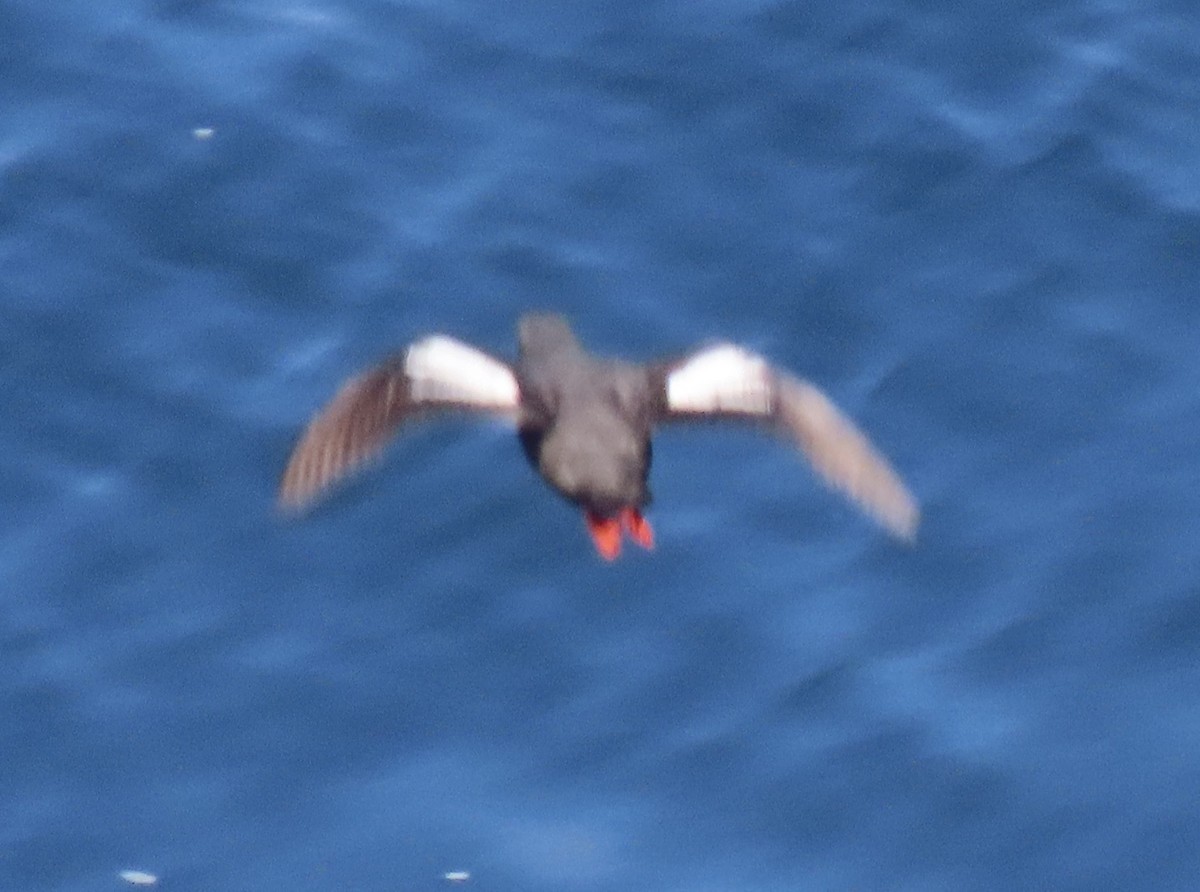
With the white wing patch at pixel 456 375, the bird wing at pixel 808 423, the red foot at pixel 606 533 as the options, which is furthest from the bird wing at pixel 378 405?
the bird wing at pixel 808 423

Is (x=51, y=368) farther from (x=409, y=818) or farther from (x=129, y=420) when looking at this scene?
(x=409, y=818)

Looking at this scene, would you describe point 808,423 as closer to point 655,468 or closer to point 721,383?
point 721,383

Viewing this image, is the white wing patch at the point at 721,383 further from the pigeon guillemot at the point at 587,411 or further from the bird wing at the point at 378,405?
the bird wing at the point at 378,405

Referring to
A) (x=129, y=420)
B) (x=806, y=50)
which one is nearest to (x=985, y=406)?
(x=806, y=50)

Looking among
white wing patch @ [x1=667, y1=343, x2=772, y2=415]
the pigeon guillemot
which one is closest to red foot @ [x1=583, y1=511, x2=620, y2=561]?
the pigeon guillemot

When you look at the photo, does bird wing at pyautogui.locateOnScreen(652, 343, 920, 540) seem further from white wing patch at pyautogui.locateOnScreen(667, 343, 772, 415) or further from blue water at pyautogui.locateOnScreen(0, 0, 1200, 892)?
blue water at pyautogui.locateOnScreen(0, 0, 1200, 892)

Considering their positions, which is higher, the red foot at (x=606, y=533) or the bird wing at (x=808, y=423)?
the bird wing at (x=808, y=423)

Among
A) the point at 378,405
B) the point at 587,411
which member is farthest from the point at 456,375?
the point at 587,411
